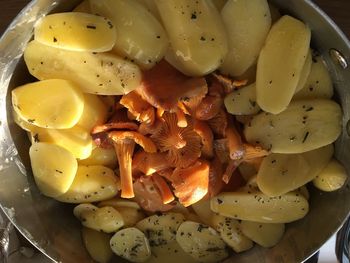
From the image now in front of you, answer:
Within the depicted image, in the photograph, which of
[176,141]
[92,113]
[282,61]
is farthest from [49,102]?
[282,61]

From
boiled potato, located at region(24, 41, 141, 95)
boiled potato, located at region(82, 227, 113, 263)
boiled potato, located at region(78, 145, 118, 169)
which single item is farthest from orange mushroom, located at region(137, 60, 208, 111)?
boiled potato, located at region(82, 227, 113, 263)

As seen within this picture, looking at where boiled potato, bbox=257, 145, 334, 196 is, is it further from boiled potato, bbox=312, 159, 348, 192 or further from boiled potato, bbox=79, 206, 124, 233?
boiled potato, bbox=79, 206, 124, 233

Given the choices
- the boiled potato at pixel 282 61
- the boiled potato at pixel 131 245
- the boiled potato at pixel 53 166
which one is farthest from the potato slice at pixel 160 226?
the boiled potato at pixel 282 61

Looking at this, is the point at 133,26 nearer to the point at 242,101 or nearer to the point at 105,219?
the point at 242,101

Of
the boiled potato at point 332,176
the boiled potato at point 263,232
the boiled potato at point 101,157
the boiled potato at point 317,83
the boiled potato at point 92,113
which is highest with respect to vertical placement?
the boiled potato at point 317,83

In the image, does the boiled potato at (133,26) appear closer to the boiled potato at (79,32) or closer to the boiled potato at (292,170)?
the boiled potato at (79,32)
